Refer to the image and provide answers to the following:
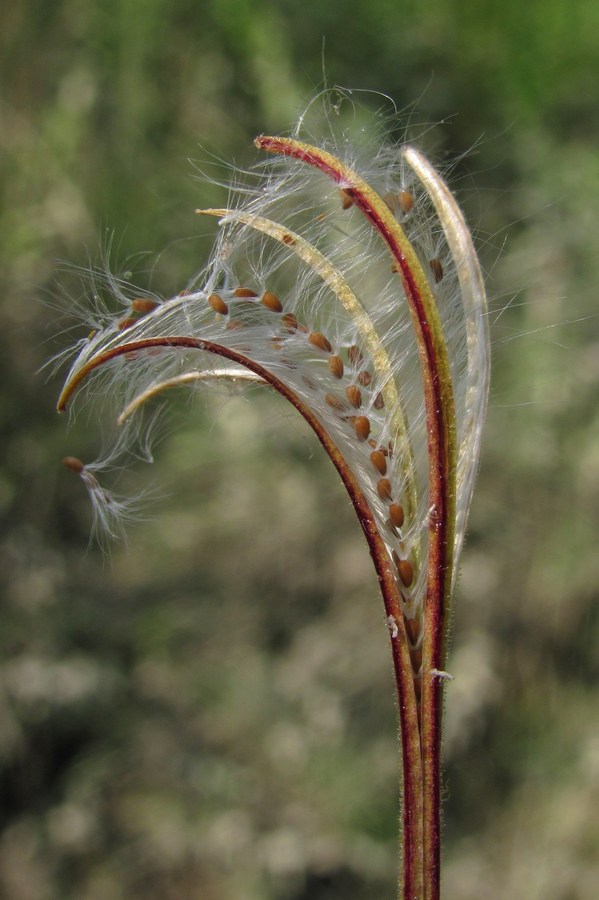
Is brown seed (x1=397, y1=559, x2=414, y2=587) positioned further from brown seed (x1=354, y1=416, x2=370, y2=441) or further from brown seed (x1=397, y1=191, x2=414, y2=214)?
brown seed (x1=397, y1=191, x2=414, y2=214)

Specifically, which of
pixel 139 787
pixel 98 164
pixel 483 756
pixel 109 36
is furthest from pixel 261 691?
pixel 109 36

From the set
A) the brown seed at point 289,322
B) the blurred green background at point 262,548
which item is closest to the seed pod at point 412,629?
the brown seed at point 289,322

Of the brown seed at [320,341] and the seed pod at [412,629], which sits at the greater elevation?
the brown seed at [320,341]

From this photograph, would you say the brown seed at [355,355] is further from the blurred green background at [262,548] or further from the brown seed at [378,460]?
the blurred green background at [262,548]

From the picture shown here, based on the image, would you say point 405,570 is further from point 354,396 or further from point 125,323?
point 125,323

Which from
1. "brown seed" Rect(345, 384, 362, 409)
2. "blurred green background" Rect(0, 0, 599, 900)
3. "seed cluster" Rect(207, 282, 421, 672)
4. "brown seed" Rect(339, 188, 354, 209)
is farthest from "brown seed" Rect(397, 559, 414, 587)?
"blurred green background" Rect(0, 0, 599, 900)

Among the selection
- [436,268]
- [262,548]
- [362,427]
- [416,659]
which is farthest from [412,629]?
[262,548]
